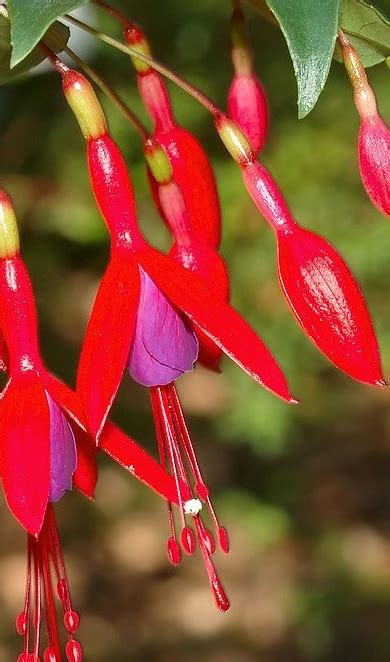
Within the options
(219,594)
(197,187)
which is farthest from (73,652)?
(197,187)

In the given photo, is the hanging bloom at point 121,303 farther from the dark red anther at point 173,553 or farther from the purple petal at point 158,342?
the dark red anther at point 173,553

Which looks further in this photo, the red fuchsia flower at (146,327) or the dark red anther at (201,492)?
the dark red anther at (201,492)

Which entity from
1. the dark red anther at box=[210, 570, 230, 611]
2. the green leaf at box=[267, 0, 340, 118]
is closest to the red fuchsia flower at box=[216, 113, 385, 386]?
the green leaf at box=[267, 0, 340, 118]

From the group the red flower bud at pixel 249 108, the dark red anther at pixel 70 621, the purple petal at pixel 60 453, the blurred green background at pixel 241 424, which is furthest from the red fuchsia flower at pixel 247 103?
the blurred green background at pixel 241 424

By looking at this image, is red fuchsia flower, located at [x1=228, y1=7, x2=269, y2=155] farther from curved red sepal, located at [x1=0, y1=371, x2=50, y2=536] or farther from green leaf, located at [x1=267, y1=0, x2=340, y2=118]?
curved red sepal, located at [x1=0, y1=371, x2=50, y2=536]

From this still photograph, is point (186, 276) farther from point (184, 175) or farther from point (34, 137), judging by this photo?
point (34, 137)

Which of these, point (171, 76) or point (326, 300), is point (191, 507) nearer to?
point (326, 300)

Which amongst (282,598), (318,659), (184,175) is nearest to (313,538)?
(282,598)
